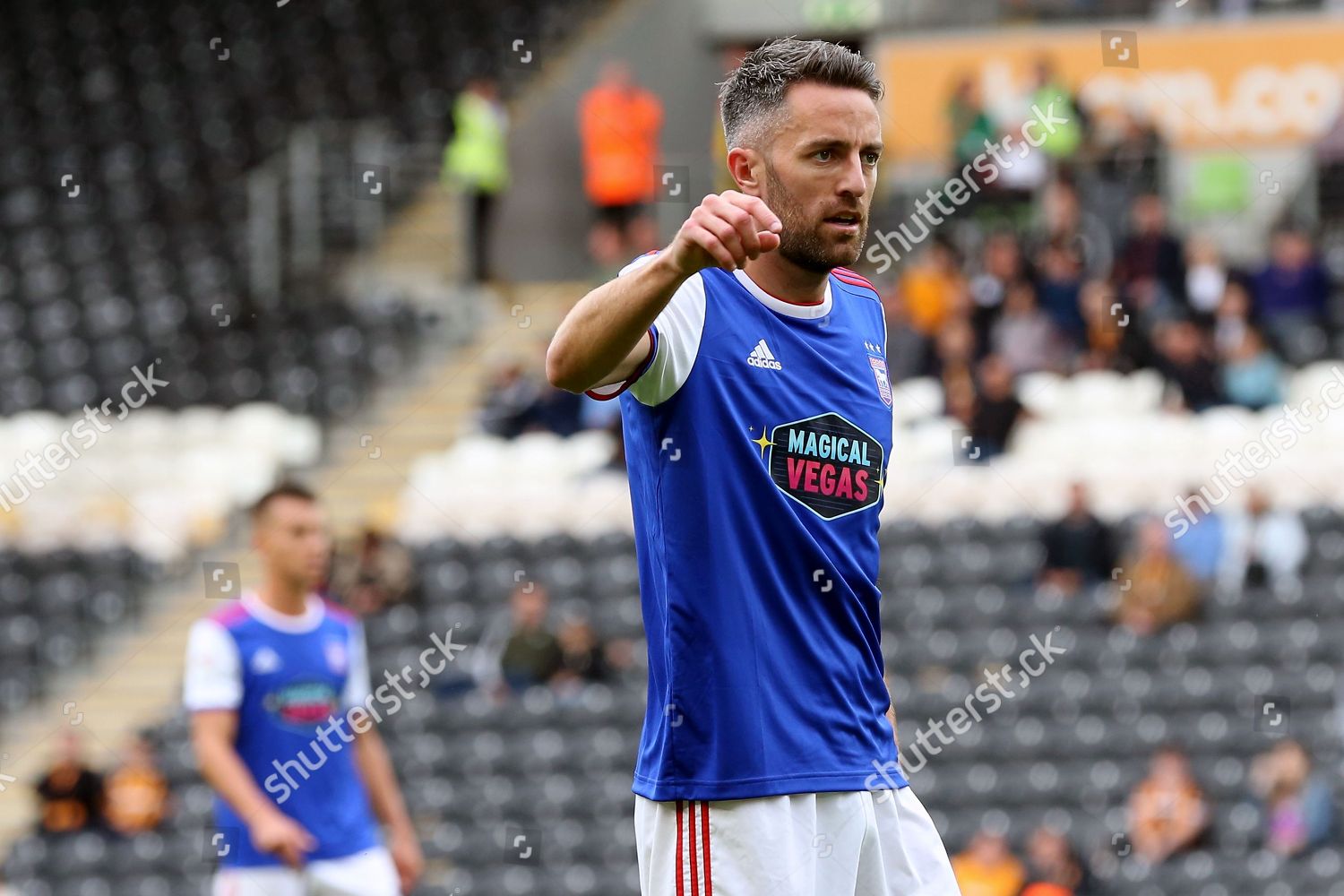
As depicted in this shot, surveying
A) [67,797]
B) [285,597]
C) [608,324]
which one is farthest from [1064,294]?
[608,324]

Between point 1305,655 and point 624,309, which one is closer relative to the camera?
point 624,309

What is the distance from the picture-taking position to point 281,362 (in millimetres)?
14711

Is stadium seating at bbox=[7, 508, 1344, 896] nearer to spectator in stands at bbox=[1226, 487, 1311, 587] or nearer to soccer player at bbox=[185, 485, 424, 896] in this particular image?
spectator in stands at bbox=[1226, 487, 1311, 587]

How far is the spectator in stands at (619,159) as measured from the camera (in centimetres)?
1534

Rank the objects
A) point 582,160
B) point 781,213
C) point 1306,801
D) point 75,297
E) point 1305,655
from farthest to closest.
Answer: point 582,160 < point 75,297 < point 1305,655 < point 1306,801 < point 781,213

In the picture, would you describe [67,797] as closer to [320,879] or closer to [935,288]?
[320,879]

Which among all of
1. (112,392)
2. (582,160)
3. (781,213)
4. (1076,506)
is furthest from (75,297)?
(781,213)

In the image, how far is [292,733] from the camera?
242 inches

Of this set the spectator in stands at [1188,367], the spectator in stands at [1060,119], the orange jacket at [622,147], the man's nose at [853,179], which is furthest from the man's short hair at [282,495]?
the orange jacket at [622,147]

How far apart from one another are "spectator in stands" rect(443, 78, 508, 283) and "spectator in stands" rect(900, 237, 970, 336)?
3.97 metres

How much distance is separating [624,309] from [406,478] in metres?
11.4

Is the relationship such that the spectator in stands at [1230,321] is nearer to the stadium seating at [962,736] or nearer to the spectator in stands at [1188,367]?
the spectator in stands at [1188,367]

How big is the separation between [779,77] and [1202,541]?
8.54 metres

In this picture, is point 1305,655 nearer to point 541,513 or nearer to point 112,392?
point 541,513
